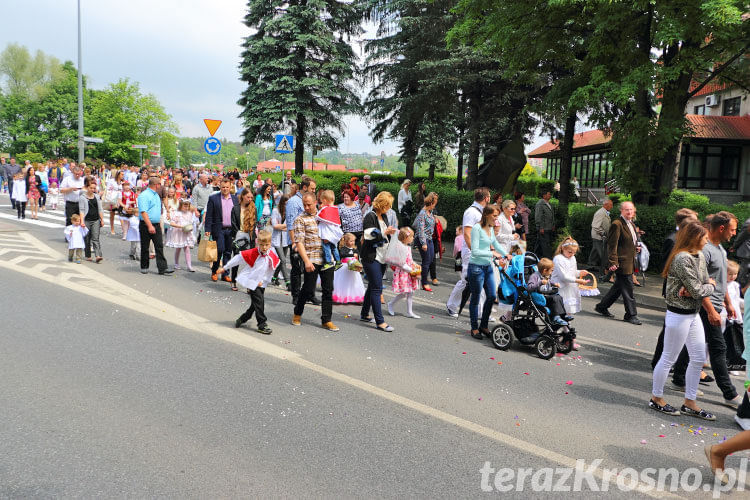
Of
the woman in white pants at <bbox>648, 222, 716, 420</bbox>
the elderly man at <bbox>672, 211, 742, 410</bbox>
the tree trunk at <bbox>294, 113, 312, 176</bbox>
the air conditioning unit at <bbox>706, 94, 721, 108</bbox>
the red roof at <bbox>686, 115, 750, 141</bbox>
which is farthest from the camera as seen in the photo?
the air conditioning unit at <bbox>706, 94, 721, 108</bbox>

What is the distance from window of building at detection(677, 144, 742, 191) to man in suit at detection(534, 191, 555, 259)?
2705 cm

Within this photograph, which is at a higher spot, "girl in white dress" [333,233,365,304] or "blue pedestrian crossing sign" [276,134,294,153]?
"blue pedestrian crossing sign" [276,134,294,153]

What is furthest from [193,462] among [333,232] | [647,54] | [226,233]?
[647,54]

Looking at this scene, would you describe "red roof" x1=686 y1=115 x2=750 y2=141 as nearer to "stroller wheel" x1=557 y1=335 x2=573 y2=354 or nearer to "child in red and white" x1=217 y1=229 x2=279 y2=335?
"stroller wheel" x1=557 y1=335 x2=573 y2=354

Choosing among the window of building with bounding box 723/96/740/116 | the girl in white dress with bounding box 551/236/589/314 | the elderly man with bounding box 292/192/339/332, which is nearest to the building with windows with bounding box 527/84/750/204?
the window of building with bounding box 723/96/740/116

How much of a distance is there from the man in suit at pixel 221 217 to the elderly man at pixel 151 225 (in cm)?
125

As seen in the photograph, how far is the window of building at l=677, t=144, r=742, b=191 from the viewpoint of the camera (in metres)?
36.6

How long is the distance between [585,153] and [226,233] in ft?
129

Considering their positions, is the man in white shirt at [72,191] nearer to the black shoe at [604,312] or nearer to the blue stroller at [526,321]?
the blue stroller at [526,321]

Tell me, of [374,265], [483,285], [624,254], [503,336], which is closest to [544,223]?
[624,254]

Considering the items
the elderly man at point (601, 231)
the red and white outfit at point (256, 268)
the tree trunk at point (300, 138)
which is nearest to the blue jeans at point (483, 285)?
the red and white outfit at point (256, 268)

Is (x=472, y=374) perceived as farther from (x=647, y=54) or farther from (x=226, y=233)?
(x=647, y=54)

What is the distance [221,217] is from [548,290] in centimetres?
626

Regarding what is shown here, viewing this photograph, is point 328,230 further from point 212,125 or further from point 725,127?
point 725,127
